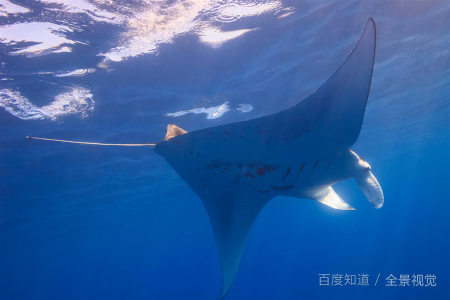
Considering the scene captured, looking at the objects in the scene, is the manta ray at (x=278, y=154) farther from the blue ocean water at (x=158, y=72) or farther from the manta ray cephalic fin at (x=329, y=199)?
the blue ocean water at (x=158, y=72)

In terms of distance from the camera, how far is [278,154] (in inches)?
120

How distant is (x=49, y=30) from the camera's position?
665cm

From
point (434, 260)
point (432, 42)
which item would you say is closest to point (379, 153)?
point (432, 42)

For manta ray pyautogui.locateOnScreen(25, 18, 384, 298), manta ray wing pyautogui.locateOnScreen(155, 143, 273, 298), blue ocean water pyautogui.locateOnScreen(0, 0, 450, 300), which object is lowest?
manta ray wing pyautogui.locateOnScreen(155, 143, 273, 298)

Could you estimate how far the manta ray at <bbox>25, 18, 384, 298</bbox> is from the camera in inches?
92.8

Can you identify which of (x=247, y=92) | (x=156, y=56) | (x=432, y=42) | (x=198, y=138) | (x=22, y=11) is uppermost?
(x=432, y=42)

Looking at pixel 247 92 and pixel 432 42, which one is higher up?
pixel 432 42

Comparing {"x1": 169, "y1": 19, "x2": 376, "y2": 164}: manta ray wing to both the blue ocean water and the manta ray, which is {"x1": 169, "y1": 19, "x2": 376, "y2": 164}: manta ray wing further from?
the blue ocean water

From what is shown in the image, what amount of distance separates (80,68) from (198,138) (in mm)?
7511

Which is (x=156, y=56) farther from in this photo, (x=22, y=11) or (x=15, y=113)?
(x=15, y=113)

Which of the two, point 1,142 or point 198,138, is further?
point 1,142

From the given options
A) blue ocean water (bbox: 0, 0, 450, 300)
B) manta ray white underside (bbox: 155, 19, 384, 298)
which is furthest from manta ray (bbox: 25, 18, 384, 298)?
blue ocean water (bbox: 0, 0, 450, 300)

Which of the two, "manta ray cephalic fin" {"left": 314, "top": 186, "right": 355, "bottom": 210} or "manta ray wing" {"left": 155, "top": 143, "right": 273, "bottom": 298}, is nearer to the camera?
"manta ray wing" {"left": 155, "top": 143, "right": 273, "bottom": 298}

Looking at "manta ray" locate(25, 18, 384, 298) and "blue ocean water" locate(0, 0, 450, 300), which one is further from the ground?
"blue ocean water" locate(0, 0, 450, 300)
